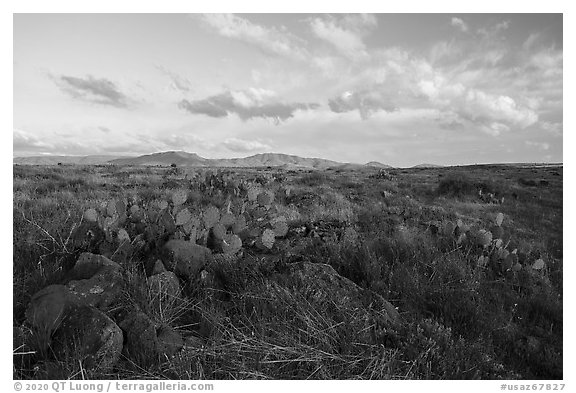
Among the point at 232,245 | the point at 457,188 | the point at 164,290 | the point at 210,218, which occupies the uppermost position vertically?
the point at 457,188

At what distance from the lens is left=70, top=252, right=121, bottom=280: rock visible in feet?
10.6

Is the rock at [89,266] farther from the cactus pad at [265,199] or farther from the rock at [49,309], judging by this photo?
the cactus pad at [265,199]

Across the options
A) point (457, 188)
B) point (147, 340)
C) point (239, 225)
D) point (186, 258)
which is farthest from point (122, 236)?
point (457, 188)

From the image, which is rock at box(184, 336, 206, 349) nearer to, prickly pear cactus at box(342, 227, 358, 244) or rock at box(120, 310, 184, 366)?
rock at box(120, 310, 184, 366)

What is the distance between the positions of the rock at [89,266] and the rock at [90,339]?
59cm

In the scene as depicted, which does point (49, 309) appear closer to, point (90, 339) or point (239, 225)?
point (90, 339)

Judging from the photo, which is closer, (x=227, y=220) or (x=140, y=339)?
(x=140, y=339)

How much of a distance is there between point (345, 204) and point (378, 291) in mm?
5808

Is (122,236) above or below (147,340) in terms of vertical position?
above

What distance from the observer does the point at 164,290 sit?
323 centimetres

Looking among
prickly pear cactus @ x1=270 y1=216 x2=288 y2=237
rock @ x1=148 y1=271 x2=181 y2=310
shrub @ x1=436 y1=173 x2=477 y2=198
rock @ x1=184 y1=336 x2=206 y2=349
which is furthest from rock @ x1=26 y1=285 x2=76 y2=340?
shrub @ x1=436 y1=173 x2=477 y2=198

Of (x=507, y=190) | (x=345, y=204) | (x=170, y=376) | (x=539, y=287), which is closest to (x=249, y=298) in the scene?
(x=170, y=376)

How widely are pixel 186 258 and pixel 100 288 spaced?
863 mm
